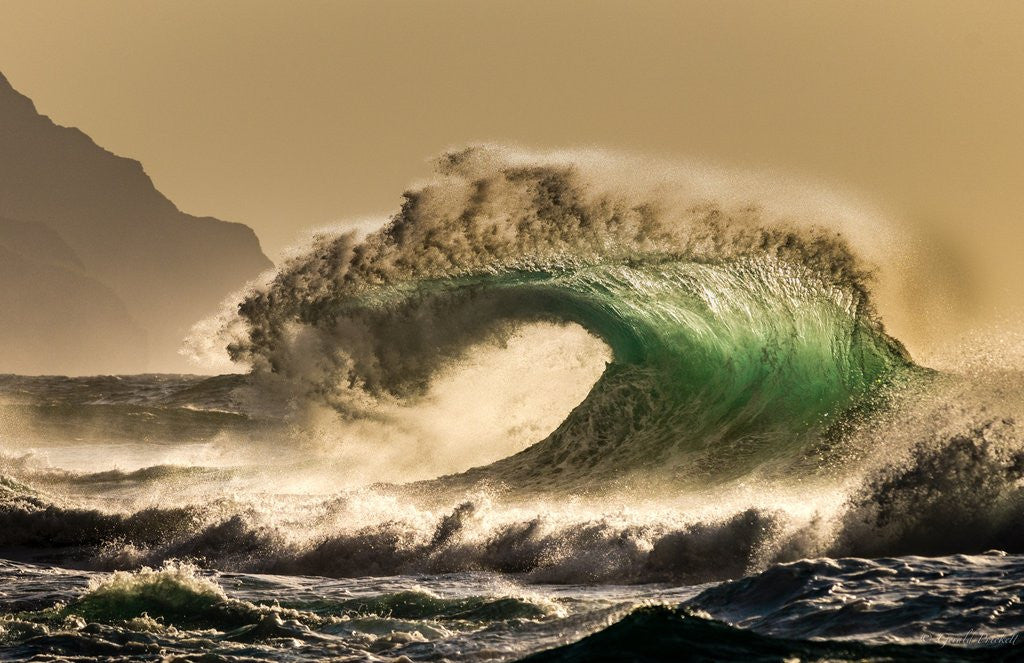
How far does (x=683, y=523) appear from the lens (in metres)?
10.8

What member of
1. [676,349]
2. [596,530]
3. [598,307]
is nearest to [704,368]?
[676,349]

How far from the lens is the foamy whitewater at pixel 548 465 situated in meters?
7.19

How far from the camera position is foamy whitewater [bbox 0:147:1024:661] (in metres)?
7.19

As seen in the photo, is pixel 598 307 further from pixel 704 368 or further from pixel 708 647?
pixel 708 647

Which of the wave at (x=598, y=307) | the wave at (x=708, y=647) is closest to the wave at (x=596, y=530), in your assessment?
the wave at (x=598, y=307)

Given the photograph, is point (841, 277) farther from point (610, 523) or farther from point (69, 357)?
point (69, 357)

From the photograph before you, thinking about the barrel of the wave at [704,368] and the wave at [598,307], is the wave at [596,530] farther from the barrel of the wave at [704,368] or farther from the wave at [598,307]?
the wave at [598,307]

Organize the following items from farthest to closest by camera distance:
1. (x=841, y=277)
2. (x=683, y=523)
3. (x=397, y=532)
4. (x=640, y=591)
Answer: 1. (x=841, y=277)
2. (x=397, y=532)
3. (x=683, y=523)
4. (x=640, y=591)

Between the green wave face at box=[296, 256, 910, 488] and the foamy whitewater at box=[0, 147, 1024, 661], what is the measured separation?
5cm

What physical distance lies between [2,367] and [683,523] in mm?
170079

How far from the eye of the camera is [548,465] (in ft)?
51.5

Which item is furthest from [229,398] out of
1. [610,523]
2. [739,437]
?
[610,523]

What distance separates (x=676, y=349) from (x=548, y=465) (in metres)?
3.15

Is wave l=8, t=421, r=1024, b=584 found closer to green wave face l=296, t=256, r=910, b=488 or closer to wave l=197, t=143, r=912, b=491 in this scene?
green wave face l=296, t=256, r=910, b=488
